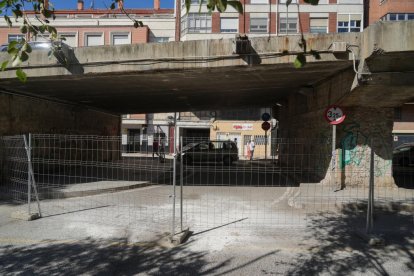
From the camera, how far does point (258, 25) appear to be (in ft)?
122

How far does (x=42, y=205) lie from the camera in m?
9.12

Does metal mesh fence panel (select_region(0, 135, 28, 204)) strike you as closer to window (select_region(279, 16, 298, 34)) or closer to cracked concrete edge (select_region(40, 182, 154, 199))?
cracked concrete edge (select_region(40, 182, 154, 199))

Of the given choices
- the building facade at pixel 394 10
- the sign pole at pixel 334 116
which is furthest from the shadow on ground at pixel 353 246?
the building facade at pixel 394 10

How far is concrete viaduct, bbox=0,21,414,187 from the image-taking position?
29.6 feet

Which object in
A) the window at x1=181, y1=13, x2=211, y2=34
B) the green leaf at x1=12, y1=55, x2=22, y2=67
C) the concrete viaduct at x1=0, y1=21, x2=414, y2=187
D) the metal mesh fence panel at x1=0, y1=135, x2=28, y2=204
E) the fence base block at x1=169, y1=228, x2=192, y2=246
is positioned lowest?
the fence base block at x1=169, y1=228, x2=192, y2=246

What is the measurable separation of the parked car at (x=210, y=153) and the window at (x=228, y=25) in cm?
1751

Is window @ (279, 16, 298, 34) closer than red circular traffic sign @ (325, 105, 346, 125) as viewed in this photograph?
No

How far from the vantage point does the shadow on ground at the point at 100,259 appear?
488 cm

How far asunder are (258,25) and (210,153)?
1932 centimetres

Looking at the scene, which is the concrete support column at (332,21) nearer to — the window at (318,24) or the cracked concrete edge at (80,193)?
the window at (318,24)

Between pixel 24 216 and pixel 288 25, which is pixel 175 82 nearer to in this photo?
pixel 24 216

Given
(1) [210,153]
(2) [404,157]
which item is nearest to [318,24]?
(1) [210,153]

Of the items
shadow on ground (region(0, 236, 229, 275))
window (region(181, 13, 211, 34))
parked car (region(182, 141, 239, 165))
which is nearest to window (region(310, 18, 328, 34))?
window (region(181, 13, 211, 34))

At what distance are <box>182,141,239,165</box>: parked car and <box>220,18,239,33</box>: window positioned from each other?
17511 millimetres
